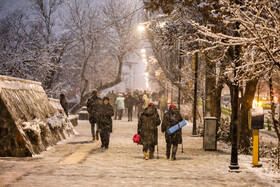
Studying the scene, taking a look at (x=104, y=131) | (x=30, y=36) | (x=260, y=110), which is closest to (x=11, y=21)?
(x=30, y=36)

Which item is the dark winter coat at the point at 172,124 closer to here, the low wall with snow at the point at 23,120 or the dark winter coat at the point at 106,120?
the dark winter coat at the point at 106,120

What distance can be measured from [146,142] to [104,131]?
103 inches

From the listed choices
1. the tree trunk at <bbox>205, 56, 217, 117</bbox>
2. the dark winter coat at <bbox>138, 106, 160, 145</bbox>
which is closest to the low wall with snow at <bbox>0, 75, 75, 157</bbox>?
the dark winter coat at <bbox>138, 106, 160, 145</bbox>

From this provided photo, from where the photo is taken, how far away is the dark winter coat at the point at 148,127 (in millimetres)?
11927

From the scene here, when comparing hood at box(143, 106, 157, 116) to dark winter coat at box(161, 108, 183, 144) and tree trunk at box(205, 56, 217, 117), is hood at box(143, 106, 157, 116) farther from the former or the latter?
tree trunk at box(205, 56, 217, 117)

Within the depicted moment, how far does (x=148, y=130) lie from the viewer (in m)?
12.0

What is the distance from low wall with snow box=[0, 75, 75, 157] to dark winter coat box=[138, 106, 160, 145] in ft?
9.23

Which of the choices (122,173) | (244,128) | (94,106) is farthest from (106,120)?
(122,173)

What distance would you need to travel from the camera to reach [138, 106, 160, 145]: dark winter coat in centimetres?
1193

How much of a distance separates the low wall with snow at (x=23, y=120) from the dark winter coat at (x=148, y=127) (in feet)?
9.23

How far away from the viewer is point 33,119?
12.5 m

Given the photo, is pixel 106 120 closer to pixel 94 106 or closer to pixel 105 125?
pixel 105 125

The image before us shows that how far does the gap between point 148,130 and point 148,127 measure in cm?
8

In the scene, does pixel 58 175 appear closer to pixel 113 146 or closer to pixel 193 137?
pixel 113 146
